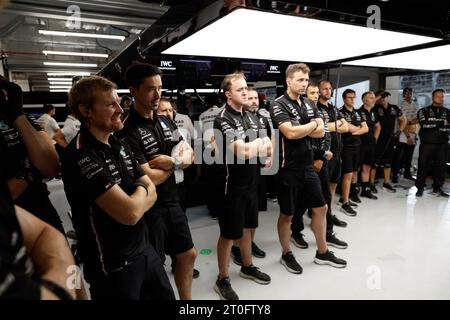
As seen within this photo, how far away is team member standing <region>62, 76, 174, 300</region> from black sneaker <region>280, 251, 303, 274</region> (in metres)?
1.57

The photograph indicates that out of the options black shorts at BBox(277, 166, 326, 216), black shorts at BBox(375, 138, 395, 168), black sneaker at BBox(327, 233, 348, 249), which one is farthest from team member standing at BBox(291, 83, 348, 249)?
black shorts at BBox(375, 138, 395, 168)

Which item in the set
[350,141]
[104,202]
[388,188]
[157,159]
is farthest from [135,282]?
[388,188]

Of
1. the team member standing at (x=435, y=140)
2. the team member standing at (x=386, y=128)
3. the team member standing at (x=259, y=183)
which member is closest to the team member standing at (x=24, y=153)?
the team member standing at (x=259, y=183)

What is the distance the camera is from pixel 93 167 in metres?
1.18

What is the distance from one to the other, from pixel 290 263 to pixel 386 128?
374cm

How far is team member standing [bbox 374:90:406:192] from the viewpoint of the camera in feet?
16.6

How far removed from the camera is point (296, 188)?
99.9 inches

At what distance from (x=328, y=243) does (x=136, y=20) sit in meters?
3.54

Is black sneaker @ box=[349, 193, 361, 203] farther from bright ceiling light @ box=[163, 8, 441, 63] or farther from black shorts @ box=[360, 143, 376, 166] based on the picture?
bright ceiling light @ box=[163, 8, 441, 63]

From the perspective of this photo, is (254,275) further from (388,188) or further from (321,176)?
(388,188)

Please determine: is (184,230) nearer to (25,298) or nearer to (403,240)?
(25,298)

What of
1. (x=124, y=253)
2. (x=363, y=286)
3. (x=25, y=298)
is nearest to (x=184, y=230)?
(x=124, y=253)

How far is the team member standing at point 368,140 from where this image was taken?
15.0 ft
